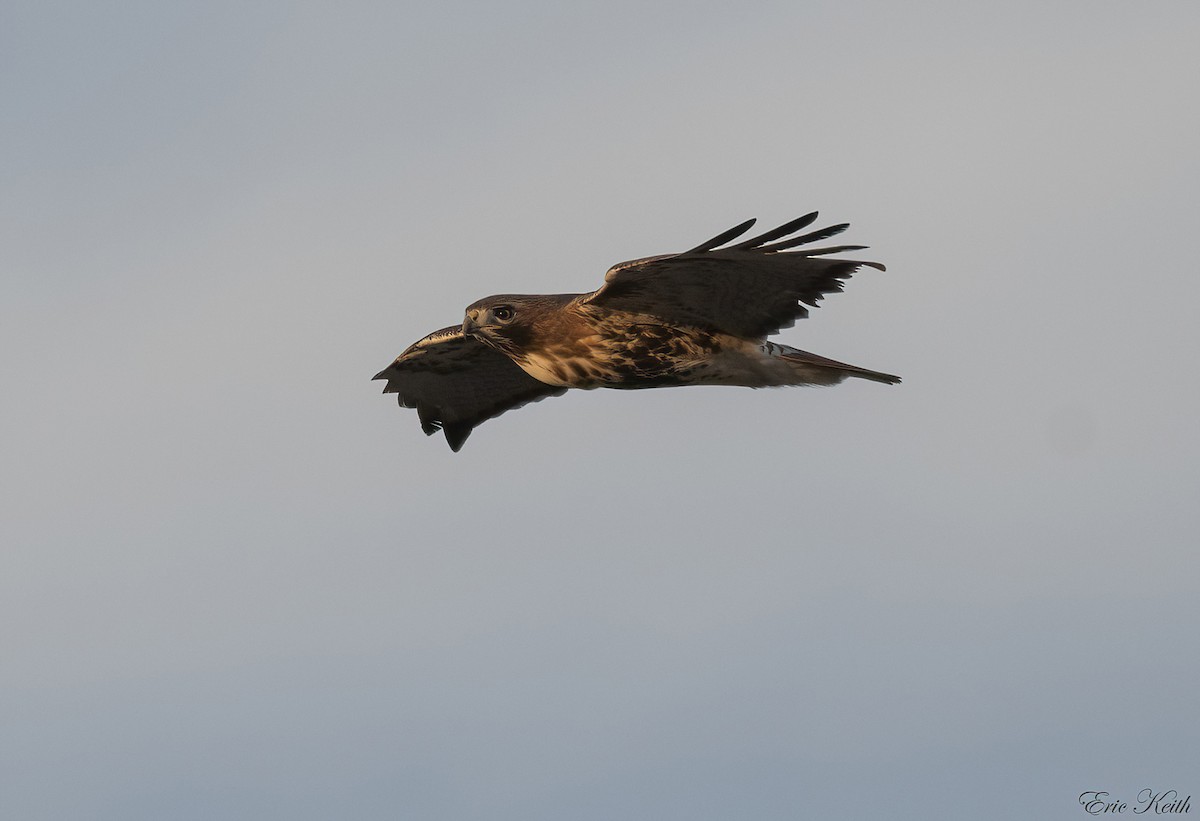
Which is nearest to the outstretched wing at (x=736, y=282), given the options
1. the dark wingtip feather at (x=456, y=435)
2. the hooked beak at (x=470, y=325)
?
the hooked beak at (x=470, y=325)

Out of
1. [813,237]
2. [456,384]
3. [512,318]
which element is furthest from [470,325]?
[813,237]

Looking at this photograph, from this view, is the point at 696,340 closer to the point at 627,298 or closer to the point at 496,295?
the point at 627,298

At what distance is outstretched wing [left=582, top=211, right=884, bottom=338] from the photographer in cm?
1366

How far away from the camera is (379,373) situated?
17.3 m

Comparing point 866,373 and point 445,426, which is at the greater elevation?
point 445,426

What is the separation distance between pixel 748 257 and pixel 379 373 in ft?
16.1

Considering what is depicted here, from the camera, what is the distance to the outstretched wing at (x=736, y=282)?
44.8 feet

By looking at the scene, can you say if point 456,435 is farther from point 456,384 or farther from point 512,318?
point 512,318

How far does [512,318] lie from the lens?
49.4 feet

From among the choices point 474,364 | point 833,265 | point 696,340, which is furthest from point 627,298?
point 474,364

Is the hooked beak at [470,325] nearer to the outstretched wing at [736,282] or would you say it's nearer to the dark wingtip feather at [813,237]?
the outstretched wing at [736,282]

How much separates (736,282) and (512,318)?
2.04 m

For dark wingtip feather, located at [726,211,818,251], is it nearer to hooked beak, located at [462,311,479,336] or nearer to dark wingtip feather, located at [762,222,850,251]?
dark wingtip feather, located at [762,222,850,251]

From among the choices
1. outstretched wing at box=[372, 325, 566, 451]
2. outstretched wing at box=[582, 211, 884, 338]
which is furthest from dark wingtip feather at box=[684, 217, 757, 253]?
outstretched wing at box=[372, 325, 566, 451]
